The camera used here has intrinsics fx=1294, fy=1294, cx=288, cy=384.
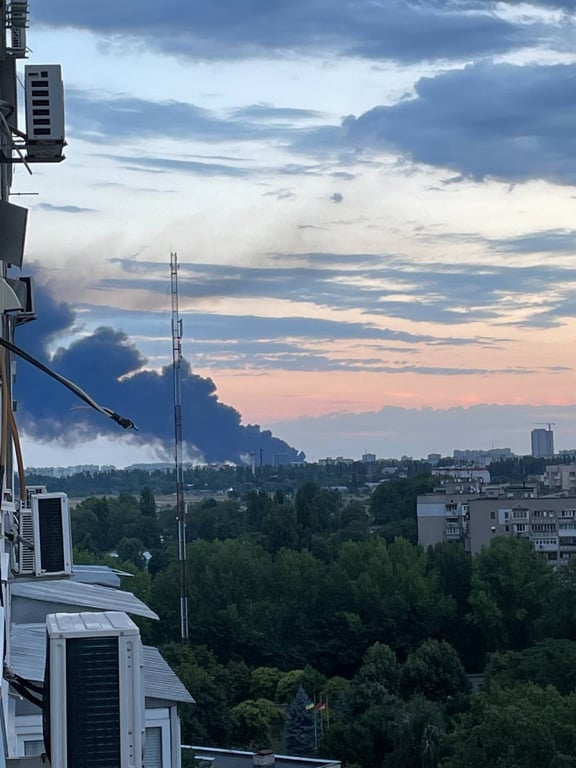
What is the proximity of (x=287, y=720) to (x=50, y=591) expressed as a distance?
56.4 feet

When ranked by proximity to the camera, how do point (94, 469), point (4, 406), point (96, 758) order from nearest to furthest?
point (96, 758), point (4, 406), point (94, 469)

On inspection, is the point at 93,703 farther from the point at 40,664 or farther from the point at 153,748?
the point at 153,748

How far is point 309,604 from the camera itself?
1366 inches

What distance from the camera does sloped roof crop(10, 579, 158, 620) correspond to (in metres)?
7.12

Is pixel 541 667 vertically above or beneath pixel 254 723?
above

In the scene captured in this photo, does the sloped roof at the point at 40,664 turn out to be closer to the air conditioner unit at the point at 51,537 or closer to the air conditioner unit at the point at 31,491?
the air conditioner unit at the point at 31,491

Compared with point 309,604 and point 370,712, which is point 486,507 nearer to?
point 309,604

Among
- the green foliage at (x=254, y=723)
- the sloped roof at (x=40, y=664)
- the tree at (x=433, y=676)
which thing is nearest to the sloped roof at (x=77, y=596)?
the sloped roof at (x=40, y=664)

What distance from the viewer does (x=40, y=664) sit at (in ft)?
17.5

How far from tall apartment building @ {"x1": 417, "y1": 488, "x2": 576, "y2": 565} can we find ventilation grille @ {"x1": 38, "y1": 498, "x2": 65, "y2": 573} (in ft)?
136

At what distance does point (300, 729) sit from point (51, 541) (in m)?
20.4

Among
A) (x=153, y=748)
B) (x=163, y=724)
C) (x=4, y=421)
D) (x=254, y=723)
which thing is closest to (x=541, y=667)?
(x=254, y=723)

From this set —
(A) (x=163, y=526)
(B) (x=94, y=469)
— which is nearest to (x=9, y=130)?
(A) (x=163, y=526)

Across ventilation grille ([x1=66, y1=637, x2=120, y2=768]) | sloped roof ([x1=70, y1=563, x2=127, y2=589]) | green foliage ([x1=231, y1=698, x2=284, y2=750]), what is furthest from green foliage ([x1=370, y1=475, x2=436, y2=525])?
ventilation grille ([x1=66, y1=637, x2=120, y2=768])
